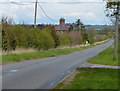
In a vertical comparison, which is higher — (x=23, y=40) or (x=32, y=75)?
(x=23, y=40)

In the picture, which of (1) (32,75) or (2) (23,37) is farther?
(2) (23,37)

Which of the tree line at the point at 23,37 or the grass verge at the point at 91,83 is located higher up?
the tree line at the point at 23,37

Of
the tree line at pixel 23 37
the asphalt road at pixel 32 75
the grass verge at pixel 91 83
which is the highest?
the tree line at pixel 23 37

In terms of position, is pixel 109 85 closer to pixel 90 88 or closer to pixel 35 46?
pixel 90 88

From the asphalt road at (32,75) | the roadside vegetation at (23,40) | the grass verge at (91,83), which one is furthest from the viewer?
the roadside vegetation at (23,40)

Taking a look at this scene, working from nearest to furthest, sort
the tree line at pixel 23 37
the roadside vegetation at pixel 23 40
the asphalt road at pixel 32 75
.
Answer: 1. the asphalt road at pixel 32 75
2. the roadside vegetation at pixel 23 40
3. the tree line at pixel 23 37

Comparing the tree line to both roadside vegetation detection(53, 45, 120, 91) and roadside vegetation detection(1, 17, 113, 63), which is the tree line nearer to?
roadside vegetation detection(1, 17, 113, 63)

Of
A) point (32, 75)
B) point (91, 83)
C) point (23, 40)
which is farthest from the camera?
point (23, 40)

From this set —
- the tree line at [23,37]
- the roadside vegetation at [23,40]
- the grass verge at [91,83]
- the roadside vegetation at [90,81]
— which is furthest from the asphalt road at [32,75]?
the tree line at [23,37]

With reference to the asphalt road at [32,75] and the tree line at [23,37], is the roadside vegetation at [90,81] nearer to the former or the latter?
the asphalt road at [32,75]

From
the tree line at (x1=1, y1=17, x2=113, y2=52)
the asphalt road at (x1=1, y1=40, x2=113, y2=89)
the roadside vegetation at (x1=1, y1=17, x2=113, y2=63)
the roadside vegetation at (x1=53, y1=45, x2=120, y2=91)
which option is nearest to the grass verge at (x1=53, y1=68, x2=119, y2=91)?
the roadside vegetation at (x1=53, y1=45, x2=120, y2=91)

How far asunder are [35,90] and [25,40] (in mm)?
25554

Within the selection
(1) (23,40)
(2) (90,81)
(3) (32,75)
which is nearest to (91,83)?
(2) (90,81)

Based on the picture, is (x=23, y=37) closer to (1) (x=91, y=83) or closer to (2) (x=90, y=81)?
(2) (x=90, y=81)
